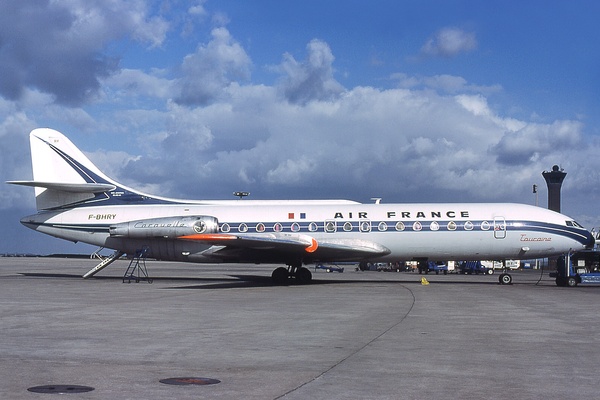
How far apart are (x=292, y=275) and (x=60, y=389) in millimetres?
27530

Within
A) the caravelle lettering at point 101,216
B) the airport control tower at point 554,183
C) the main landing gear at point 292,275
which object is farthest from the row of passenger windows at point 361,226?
the airport control tower at point 554,183

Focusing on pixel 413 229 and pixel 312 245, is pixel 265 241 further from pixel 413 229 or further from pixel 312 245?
pixel 413 229

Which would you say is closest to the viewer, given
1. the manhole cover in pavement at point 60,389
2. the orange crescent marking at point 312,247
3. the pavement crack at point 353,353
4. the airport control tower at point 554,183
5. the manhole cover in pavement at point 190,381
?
the manhole cover in pavement at point 60,389

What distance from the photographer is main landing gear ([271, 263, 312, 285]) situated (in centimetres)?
3559

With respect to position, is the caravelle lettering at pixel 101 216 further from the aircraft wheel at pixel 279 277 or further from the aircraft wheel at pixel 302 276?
the aircraft wheel at pixel 302 276

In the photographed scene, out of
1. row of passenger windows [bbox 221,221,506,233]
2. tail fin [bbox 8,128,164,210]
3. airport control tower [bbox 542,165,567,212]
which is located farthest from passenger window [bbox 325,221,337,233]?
airport control tower [bbox 542,165,567,212]

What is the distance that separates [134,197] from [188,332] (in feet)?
83.4

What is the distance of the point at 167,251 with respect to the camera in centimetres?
3619

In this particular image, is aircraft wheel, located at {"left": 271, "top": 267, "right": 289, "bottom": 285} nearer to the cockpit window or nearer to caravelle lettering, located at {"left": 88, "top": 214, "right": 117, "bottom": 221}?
caravelle lettering, located at {"left": 88, "top": 214, "right": 117, "bottom": 221}

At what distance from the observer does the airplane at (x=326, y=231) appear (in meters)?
34.0

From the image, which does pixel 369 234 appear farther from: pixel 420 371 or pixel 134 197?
pixel 420 371

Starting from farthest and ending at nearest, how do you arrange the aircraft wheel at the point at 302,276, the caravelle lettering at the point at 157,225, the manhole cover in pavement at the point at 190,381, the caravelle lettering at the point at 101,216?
the caravelle lettering at the point at 101,216, the aircraft wheel at the point at 302,276, the caravelle lettering at the point at 157,225, the manhole cover in pavement at the point at 190,381

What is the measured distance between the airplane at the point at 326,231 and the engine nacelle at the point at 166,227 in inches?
1.9

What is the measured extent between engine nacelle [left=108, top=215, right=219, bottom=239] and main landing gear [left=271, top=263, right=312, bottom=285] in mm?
3839
